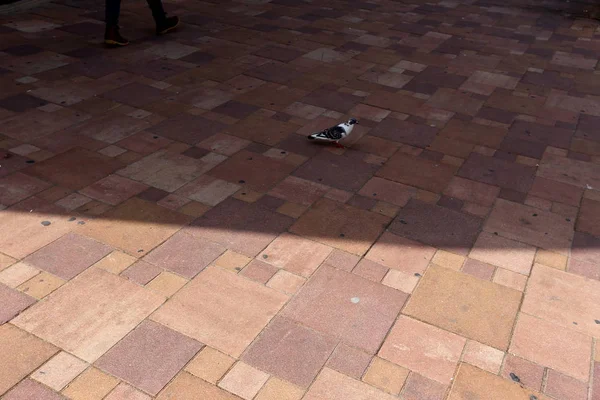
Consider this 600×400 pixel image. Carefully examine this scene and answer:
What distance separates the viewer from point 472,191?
554 centimetres

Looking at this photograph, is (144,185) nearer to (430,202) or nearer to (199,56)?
(430,202)

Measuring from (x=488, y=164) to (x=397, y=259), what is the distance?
6.59ft

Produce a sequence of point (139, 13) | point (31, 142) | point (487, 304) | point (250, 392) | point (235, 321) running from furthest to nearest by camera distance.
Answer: point (139, 13) → point (31, 142) → point (487, 304) → point (235, 321) → point (250, 392)

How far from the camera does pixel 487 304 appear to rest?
4.15m

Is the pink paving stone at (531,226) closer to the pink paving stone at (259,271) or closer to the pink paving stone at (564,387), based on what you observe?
the pink paving stone at (564,387)

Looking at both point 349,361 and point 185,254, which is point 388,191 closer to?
point 185,254

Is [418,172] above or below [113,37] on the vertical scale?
below

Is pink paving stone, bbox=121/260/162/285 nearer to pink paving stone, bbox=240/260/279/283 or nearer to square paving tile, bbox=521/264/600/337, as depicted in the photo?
pink paving stone, bbox=240/260/279/283

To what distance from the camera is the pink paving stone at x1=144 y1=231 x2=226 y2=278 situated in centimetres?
429

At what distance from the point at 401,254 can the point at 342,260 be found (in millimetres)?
455

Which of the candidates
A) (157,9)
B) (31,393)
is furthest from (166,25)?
(31,393)

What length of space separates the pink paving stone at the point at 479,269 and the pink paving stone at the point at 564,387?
0.93 metres

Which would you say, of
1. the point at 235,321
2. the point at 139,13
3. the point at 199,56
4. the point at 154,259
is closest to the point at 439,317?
the point at 235,321

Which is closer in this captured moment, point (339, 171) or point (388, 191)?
point (388, 191)
